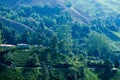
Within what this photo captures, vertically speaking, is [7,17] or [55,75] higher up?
[7,17]

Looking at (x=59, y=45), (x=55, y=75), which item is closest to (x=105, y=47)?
(x=59, y=45)

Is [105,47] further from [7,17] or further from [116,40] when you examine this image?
[7,17]

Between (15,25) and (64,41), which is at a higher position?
(15,25)

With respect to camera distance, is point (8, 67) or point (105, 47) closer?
point (8, 67)

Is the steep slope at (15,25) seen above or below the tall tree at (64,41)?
above

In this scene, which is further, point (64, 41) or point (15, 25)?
point (15, 25)

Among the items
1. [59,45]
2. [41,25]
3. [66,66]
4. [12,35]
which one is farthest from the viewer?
[41,25]

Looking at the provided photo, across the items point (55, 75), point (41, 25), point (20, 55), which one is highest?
point (41, 25)

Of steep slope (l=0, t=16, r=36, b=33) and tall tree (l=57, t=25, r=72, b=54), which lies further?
steep slope (l=0, t=16, r=36, b=33)

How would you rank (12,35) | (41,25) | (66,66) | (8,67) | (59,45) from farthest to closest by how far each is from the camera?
(41,25) → (12,35) → (59,45) → (66,66) → (8,67)

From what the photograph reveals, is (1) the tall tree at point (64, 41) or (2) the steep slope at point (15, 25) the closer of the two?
(1) the tall tree at point (64, 41)

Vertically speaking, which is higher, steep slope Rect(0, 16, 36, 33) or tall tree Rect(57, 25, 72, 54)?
steep slope Rect(0, 16, 36, 33)
